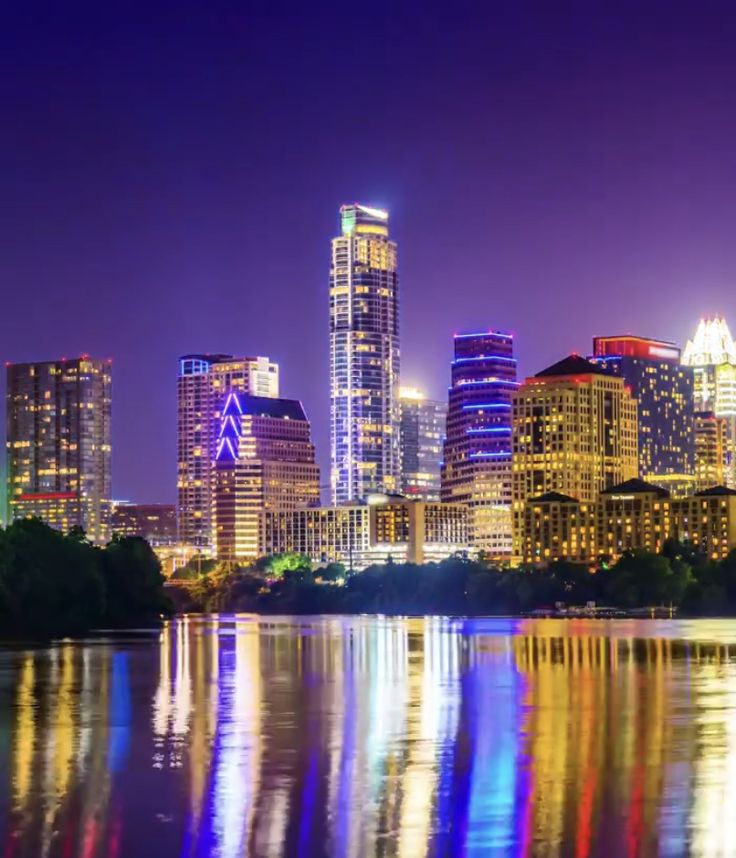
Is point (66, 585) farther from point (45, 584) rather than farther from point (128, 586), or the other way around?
point (128, 586)

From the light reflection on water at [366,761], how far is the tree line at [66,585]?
149 feet

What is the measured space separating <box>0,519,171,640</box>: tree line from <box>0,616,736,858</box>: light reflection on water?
149 feet

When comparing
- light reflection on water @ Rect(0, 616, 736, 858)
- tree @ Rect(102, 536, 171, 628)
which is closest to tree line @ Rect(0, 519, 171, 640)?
tree @ Rect(102, 536, 171, 628)

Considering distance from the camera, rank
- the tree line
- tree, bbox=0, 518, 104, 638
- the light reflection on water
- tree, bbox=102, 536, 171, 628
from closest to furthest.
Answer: the light reflection on water
tree, bbox=0, 518, 104, 638
the tree line
tree, bbox=102, 536, 171, 628

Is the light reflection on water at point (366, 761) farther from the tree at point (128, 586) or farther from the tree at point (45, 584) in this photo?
the tree at point (128, 586)

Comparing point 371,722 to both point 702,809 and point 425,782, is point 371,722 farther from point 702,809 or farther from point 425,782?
point 702,809

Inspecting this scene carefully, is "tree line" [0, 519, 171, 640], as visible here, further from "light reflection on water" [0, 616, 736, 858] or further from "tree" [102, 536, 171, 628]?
"light reflection on water" [0, 616, 736, 858]

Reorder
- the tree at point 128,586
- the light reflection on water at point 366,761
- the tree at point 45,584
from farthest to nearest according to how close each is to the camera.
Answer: the tree at point 128,586
the tree at point 45,584
the light reflection on water at point 366,761

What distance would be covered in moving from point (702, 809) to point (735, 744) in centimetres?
1389

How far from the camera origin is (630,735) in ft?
198

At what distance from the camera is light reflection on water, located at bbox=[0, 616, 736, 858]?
40188mm

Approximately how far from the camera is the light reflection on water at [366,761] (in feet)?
132

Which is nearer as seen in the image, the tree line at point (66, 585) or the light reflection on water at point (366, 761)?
the light reflection on water at point (366, 761)

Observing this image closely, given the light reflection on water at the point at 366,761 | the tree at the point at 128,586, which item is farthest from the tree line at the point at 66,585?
the light reflection on water at the point at 366,761
